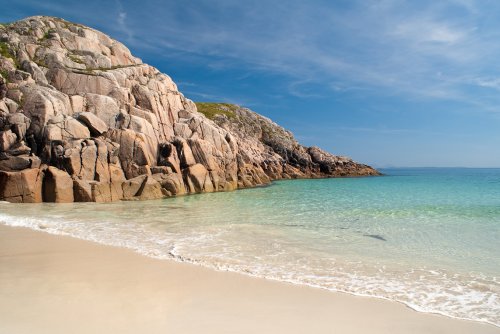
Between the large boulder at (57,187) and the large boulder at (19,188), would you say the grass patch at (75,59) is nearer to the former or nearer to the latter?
the large boulder at (57,187)

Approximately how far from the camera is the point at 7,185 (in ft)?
90.2

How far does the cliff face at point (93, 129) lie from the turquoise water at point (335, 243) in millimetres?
6097

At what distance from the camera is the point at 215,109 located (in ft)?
317

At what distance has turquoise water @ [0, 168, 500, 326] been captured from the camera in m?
8.66

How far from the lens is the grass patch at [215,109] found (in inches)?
3603

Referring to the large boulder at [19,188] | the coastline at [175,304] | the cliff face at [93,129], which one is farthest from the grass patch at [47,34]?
the coastline at [175,304]

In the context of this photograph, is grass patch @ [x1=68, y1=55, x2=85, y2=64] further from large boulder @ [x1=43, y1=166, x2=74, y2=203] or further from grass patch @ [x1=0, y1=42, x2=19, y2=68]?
large boulder @ [x1=43, y1=166, x2=74, y2=203]

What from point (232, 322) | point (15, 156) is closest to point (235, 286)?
point (232, 322)

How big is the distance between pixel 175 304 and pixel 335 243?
8314mm

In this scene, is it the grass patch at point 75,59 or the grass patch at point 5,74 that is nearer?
the grass patch at point 5,74

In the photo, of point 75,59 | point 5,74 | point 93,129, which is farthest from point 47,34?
point 93,129

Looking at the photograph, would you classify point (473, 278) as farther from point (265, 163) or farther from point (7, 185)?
point (265, 163)

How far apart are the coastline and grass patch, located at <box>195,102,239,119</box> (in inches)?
3215

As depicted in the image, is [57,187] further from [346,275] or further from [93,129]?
[346,275]
